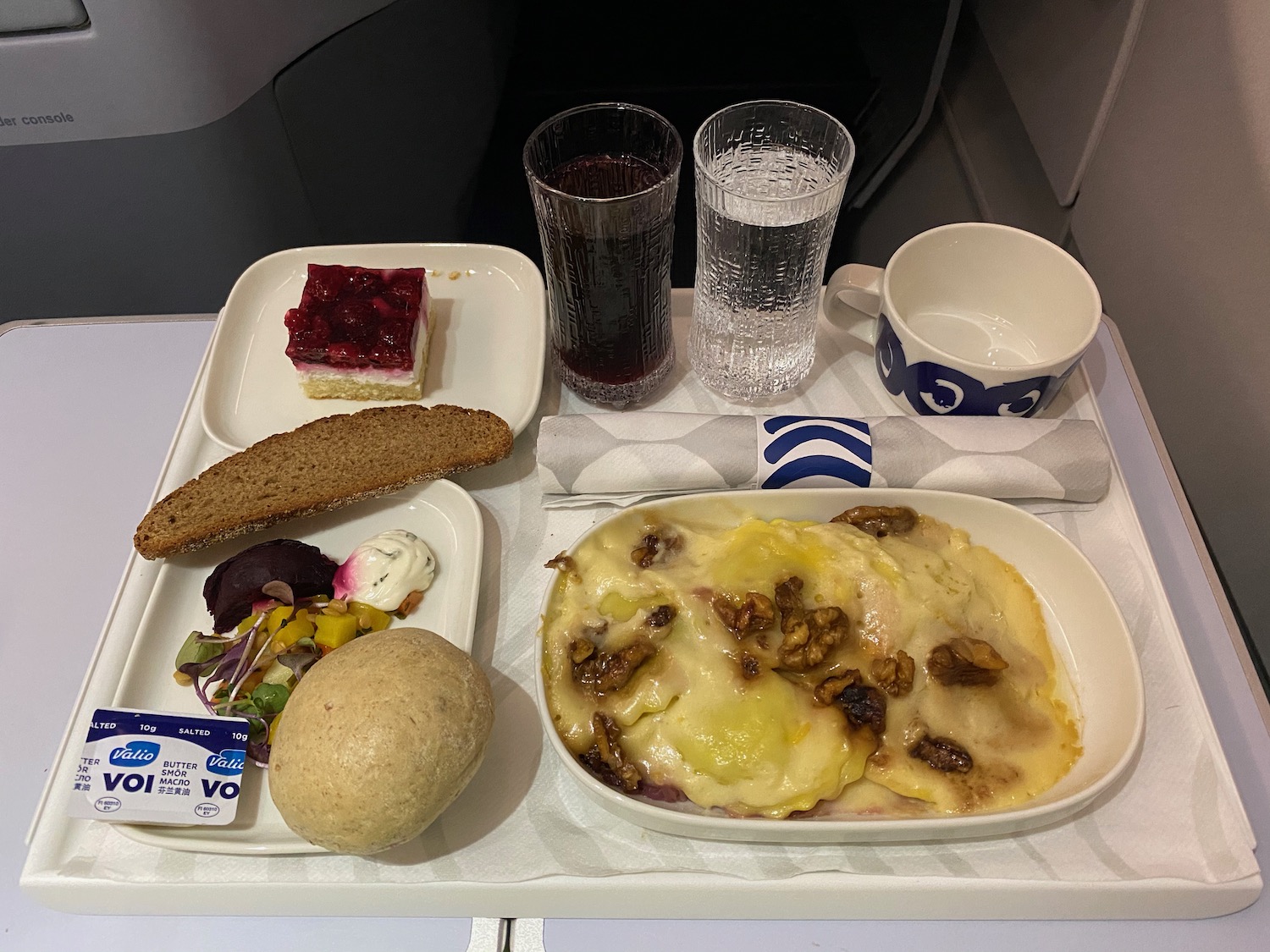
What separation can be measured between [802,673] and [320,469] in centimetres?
55

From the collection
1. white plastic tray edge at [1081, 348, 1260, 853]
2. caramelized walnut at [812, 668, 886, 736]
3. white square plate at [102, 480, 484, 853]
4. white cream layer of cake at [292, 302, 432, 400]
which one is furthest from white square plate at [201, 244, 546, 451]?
white plastic tray edge at [1081, 348, 1260, 853]

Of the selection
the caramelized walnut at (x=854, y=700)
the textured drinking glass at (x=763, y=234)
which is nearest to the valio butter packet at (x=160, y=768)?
the caramelized walnut at (x=854, y=700)

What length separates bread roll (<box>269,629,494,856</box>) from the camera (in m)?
0.68

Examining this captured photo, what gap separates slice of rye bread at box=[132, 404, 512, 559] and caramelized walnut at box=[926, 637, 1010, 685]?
1.58 feet

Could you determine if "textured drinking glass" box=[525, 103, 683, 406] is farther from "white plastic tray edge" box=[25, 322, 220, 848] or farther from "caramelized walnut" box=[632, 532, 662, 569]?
"white plastic tray edge" box=[25, 322, 220, 848]

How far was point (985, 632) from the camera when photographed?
0.80 m

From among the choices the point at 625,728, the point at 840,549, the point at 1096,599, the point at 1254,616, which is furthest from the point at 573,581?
the point at 1254,616

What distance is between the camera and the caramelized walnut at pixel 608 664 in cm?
75

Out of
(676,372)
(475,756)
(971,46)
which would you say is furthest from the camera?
(971,46)

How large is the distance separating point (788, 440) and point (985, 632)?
0.89 ft

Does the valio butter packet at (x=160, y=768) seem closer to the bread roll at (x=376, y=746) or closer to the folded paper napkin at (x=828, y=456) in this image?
the bread roll at (x=376, y=746)

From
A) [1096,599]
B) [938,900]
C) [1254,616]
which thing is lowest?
[1254,616]

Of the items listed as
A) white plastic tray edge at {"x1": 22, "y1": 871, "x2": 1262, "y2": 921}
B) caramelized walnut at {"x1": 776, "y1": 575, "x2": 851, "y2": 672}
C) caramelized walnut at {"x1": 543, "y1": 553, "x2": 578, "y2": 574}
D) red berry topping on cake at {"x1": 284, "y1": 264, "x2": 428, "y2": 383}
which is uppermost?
red berry topping on cake at {"x1": 284, "y1": 264, "x2": 428, "y2": 383}

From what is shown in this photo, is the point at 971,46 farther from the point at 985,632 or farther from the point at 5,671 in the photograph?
the point at 5,671
